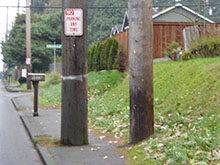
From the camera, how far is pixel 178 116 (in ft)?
26.3

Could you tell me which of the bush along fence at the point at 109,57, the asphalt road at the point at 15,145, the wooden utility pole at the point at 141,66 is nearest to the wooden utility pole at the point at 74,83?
the asphalt road at the point at 15,145

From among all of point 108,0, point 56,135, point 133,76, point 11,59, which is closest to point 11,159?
point 56,135

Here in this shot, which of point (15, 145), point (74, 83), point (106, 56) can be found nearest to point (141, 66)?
point (74, 83)

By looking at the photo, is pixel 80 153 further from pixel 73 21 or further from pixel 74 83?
pixel 73 21

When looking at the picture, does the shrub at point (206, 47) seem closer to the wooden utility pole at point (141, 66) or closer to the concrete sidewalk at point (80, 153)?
the concrete sidewalk at point (80, 153)

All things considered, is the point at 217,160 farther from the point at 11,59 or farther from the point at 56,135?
the point at 11,59

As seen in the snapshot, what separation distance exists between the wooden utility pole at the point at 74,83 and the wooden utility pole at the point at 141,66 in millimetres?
993

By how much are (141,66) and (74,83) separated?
4.39 feet

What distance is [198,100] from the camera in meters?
8.27

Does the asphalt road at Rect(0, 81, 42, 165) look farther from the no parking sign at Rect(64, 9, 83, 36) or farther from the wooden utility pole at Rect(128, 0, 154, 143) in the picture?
the no parking sign at Rect(64, 9, 83, 36)

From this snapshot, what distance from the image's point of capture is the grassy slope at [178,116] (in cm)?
564

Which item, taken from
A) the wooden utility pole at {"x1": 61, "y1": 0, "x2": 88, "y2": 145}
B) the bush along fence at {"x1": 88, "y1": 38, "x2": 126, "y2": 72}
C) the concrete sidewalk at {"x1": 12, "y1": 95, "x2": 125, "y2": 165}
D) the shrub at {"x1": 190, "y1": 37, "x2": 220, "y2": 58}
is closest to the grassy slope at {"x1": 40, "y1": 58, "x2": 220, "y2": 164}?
the concrete sidewalk at {"x1": 12, "y1": 95, "x2": 125, "y2": 165}

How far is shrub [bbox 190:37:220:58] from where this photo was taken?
12.3 m

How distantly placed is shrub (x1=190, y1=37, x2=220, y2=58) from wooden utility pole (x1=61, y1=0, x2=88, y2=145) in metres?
6.06
